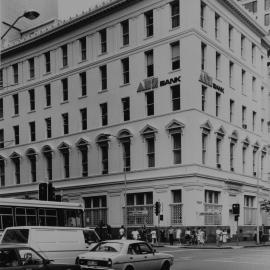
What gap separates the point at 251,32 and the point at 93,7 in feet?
56.6

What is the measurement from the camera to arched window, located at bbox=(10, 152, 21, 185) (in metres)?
60.6

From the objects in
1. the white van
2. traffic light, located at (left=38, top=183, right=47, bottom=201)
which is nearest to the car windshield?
the white van

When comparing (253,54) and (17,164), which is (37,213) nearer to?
(17,164)

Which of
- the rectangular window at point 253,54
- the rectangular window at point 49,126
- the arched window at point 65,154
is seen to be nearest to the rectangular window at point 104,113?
the arched window at point 65,154

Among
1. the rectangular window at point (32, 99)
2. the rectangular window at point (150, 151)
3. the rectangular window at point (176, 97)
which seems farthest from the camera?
the rectangular window at point (32, 99)

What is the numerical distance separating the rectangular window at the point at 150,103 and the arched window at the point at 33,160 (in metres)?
16.3

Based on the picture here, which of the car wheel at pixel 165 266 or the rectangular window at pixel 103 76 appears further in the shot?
the rectangular window at pixel 103 76

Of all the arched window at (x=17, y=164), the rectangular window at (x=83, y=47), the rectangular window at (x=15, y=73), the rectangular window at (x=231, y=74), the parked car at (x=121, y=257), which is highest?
the rectangular window at (x=83, y=47)

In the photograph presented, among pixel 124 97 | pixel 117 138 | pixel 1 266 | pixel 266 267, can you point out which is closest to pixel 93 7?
pixel 124 97

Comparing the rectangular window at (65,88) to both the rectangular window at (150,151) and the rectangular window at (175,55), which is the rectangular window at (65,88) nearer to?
the rectangular window at (150,151)

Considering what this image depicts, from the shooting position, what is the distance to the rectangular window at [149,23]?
49100mm

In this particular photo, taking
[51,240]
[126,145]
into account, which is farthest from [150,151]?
[51,240]

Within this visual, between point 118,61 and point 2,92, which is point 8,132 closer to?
point 2,92

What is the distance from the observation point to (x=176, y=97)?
4684 centimetres
